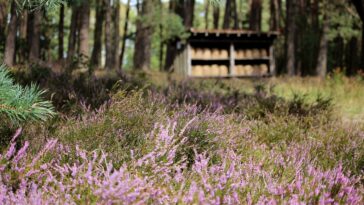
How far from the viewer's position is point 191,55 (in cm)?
2127

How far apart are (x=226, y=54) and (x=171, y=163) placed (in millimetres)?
19459

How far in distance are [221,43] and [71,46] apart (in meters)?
9.56

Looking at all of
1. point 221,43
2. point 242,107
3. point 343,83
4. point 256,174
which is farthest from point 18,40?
point 256,174

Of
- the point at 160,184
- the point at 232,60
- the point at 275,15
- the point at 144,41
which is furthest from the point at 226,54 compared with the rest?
the point at 160,184

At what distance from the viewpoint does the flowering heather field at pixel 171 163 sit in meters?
2.46

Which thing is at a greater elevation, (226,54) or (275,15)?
(275,15)

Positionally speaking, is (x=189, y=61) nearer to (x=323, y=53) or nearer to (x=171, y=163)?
(x=323, y=53)

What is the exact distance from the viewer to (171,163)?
9.66 ft

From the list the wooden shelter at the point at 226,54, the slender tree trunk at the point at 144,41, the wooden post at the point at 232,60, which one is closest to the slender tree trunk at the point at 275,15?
the wooden shelter at the point at 226,54

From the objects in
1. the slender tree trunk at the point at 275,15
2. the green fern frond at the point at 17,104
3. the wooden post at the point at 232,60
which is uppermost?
the slender tree trunk at the point at 275,15

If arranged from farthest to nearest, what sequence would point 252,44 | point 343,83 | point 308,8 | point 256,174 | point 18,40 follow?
1. point 308,8
2. point 252,44
3. point 18,40
4. point 343,83
5. point 256,174

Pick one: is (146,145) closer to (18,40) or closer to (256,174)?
(256,174)

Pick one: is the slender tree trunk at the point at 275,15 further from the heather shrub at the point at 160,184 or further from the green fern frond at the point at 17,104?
the green fern frond at the point at 17,104

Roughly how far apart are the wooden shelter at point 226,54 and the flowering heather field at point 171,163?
52.5ft
